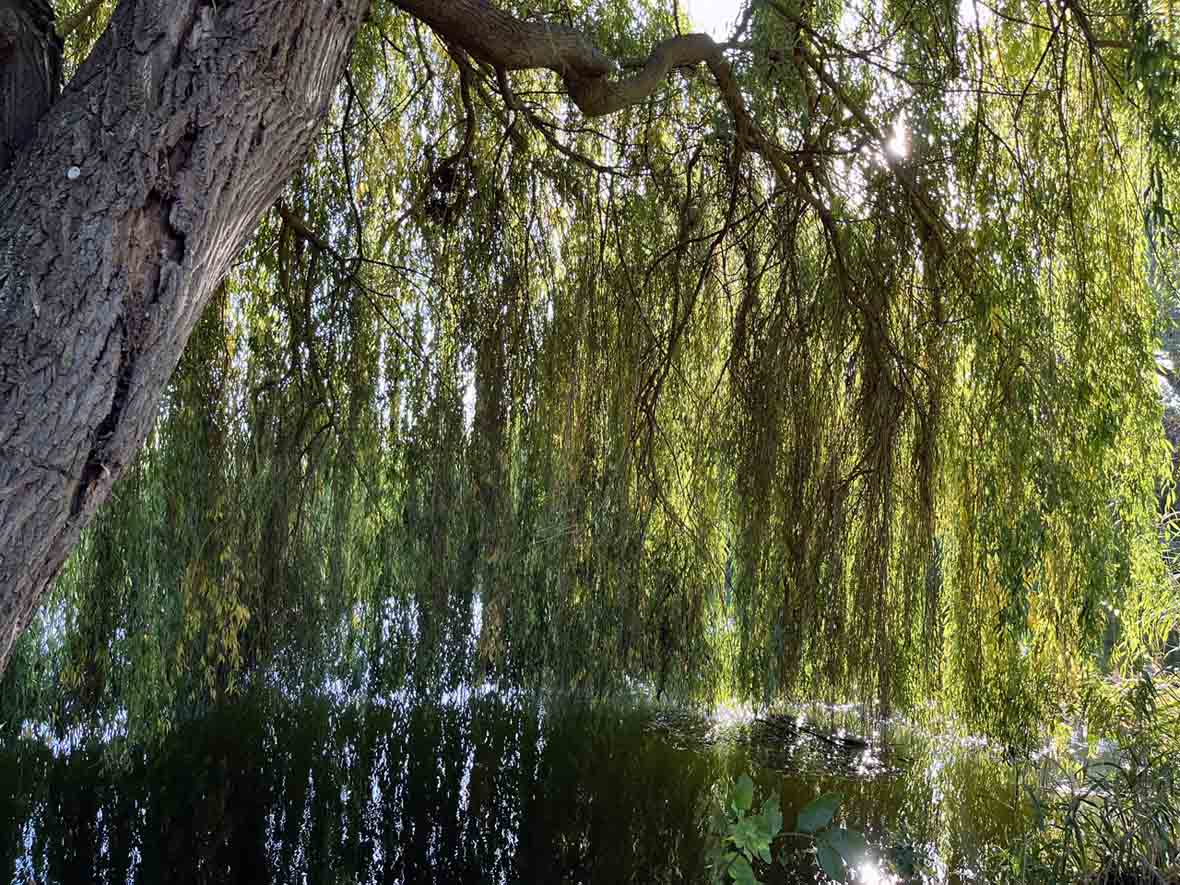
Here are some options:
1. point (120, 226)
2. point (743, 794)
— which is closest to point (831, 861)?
point (743, 794)

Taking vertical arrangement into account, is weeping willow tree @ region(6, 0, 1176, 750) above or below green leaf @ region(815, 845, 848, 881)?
above

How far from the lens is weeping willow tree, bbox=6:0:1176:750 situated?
2352mm

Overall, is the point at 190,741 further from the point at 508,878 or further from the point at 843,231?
the point at 843,231

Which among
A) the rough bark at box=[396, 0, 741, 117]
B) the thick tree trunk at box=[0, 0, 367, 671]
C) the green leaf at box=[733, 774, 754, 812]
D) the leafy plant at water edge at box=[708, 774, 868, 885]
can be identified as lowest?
the leafy plant at water edge at box=[708, 774, 868, 885]

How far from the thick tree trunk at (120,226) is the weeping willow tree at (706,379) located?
954 millimetres

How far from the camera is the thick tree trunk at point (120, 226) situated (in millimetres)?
1121

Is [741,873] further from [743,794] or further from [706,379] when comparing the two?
[706,379]

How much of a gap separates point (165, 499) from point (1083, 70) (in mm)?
2433

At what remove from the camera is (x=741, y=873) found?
2463mm

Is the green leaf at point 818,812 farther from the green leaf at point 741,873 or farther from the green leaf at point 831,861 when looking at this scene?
the green leaf at point 741,873

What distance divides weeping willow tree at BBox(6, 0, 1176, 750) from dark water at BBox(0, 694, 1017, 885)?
1.00 metres

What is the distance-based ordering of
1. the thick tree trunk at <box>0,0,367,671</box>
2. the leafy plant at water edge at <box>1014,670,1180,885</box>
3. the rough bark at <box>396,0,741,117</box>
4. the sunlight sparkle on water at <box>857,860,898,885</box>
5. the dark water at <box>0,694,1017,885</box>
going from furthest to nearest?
the dark water at <box>0,694,1017,885</box>
the sunlight sparkle on water at <box>857,860,898,885</box>
the leafy plant at water edge at <box>1014,670,1180,885</box>
the rough bark at <box>396,0,741,117</box>
the thick tree trunk at <box>0,0,367,671</box>

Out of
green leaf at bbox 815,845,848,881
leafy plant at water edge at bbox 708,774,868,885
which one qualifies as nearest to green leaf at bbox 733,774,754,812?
leafy plant at water edge at bbox 708,774,868,885

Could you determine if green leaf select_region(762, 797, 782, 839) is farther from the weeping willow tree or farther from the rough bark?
the rough bark
